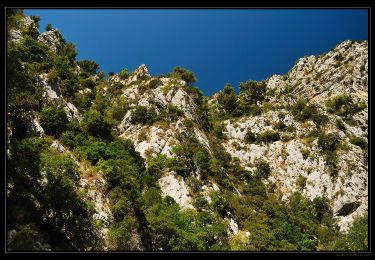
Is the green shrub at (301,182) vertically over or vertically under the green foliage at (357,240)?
over

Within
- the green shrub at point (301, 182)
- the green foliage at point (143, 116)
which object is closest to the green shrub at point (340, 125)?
the green shrub at point (301, 182)

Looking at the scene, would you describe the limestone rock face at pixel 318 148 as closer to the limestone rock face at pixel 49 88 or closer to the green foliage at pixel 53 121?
the limestone rock face at pixel 49 88

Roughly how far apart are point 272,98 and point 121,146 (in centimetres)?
4744

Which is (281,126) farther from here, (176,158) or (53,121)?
Answer: (53,121)

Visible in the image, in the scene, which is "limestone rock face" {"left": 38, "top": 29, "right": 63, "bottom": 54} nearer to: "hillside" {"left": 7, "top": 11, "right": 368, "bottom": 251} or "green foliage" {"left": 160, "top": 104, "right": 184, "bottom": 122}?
"hillside" {"left": 7, "top": 11, "right": 368, "bottom": 251}

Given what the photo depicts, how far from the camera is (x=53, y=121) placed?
38.2m

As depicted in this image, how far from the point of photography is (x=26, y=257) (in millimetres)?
12906

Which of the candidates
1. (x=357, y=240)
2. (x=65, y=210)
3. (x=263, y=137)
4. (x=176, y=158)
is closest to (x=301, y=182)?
(x=263, y=137)

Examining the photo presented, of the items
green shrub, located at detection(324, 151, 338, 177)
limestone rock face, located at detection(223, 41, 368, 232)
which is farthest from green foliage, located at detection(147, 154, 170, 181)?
green shrub, located at detection(324, 151, 338, 177)

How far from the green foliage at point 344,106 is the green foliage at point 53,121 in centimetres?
4912

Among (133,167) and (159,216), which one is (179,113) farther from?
(159,216)

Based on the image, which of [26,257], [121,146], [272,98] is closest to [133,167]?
[121,146]

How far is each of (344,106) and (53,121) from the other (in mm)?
52543

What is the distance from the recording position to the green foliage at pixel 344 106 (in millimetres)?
69875
